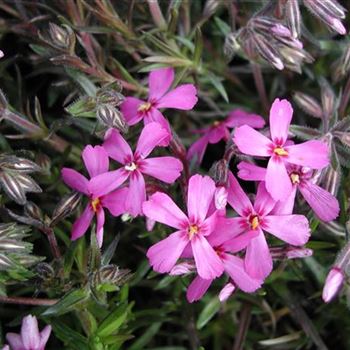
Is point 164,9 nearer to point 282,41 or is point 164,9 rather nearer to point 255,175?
point 282,41

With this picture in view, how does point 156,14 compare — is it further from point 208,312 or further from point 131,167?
point 208,312

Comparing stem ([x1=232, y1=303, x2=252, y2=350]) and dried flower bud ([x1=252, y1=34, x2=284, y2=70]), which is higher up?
dried flower bud ([x1=252, y1=34, x2=284, y2=70])

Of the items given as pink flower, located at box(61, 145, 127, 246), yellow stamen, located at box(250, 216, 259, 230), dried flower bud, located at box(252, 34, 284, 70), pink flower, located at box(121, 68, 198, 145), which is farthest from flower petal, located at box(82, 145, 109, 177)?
dried flower bud, located at box(252, 34, 284, 70)

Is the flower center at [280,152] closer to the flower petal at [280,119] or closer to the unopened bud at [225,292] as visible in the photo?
the flower petal at [280,119]

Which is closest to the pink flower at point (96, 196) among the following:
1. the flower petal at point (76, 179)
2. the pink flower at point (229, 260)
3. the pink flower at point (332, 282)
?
the flower petal at point (76, 179)

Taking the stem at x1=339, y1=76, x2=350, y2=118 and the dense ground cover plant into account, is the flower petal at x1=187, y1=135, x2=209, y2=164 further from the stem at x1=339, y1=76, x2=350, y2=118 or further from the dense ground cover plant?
the stem at x1=339, y1=76, x2=350, y2=118

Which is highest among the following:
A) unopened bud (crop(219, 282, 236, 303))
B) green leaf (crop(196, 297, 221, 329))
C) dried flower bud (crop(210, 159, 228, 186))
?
dried flower bud (crop(210, 159, 228, 186))

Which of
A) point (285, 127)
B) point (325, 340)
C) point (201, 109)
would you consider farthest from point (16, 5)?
point (325, 340)

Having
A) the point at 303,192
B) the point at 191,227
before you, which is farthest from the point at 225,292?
the point at 303,192
